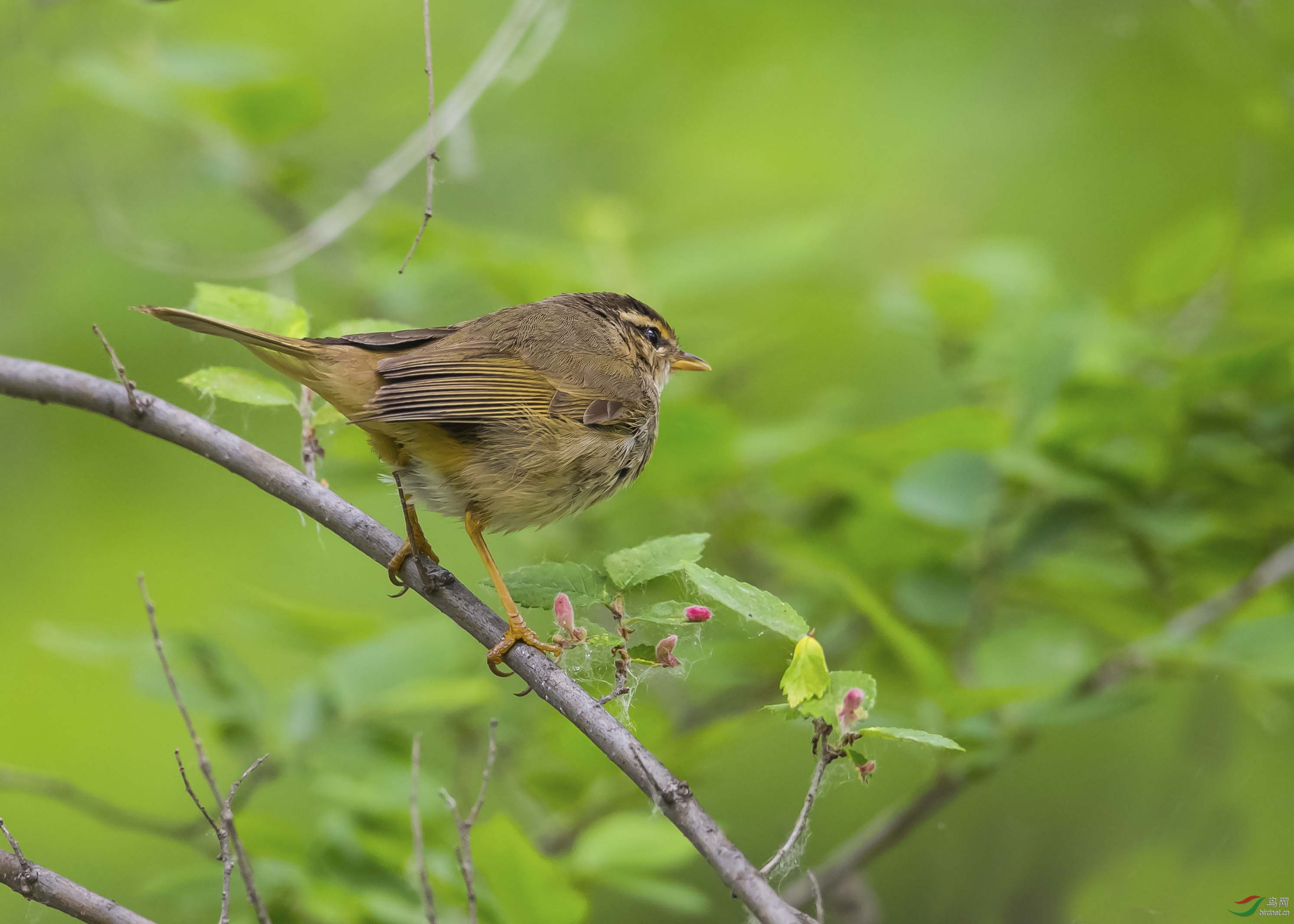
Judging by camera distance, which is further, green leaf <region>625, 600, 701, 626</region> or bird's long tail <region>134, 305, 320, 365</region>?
bird's long tail <region>134, 305, 320, 365</region>

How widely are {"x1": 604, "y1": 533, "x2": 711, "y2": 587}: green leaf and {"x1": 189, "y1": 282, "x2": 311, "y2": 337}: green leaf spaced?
1048mm

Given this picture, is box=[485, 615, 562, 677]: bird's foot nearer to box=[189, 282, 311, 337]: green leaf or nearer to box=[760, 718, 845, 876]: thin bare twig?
box=[760, 718, 845, 876]: thin bare twig

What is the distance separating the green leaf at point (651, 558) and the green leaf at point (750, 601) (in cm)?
15

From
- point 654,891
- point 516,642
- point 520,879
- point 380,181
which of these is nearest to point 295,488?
point 516,642

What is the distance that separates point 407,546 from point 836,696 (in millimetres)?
1099

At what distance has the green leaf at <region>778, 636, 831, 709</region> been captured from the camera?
165cm

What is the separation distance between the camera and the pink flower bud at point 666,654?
1.90m

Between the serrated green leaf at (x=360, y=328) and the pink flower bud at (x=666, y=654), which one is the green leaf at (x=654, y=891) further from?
the serrated green leaf at (x=360, y=328)

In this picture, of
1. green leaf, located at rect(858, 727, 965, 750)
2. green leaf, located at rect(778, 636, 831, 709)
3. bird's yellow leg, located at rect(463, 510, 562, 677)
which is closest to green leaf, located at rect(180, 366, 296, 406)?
bird's yellow leg, located at rect(463, 510, 562, 677)

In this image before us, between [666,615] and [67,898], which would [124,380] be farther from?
[666,615]

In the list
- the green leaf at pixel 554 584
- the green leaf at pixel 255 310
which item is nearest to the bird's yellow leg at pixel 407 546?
the green leaf at pixel 554 584

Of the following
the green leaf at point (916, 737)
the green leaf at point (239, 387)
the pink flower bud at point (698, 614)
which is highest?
the green leaf at point (239, 387)

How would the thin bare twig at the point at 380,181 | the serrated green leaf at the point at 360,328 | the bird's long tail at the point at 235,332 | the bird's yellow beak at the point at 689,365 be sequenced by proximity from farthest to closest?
the bird's yellow beak at the point at 689,365 < the thin bare twig at the point at 380,181 < the serrated green leaf at the point at 360,328 < the bird's long tail at the point at 235,332

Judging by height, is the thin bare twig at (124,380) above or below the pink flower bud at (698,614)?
above
